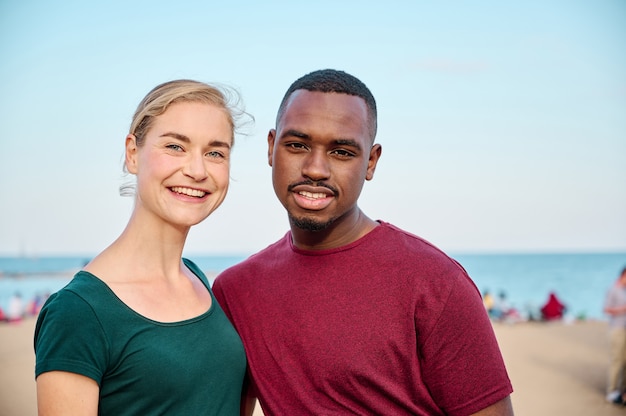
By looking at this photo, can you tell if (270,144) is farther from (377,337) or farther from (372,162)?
(377,337)

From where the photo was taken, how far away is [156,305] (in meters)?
2.58

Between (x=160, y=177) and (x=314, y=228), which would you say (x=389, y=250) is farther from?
(x=160, y=177)

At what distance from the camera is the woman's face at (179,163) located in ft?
8.84

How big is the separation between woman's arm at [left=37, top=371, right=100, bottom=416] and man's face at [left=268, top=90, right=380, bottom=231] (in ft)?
4.02

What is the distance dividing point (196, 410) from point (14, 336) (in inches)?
549

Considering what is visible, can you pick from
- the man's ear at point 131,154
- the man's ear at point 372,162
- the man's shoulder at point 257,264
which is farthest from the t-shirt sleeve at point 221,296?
the man's ear at point 372,162

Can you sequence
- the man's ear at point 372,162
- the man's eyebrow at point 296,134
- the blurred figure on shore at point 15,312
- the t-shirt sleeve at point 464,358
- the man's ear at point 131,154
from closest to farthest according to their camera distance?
1. the t-shirt sleeve at point 464,358
2. the man's ear at point 131,154
3. the man's eyebrow at point 296,134
4. the man's ear at point 372,162
5. the blurred figure on shore at point 15,312

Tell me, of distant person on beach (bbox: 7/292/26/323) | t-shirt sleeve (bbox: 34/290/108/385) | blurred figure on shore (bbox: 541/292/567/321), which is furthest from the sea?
t-shirt sleeve (bbox: 34/290/108/385)

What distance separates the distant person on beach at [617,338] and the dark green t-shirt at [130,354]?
7.74 m

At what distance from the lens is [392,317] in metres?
2.81

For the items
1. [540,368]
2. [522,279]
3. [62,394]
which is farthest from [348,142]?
[522,279]

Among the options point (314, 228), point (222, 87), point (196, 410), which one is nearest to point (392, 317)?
point (314, 228)

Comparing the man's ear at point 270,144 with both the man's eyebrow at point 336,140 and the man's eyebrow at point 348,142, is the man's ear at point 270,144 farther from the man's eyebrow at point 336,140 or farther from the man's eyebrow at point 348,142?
the man's eyebrow at point 348,142

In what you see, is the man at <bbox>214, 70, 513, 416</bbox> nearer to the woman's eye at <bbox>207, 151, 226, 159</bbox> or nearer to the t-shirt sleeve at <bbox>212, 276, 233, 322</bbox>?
the t-shirt sleeve at <bbox>212, 276, 233, 322</bbox>
